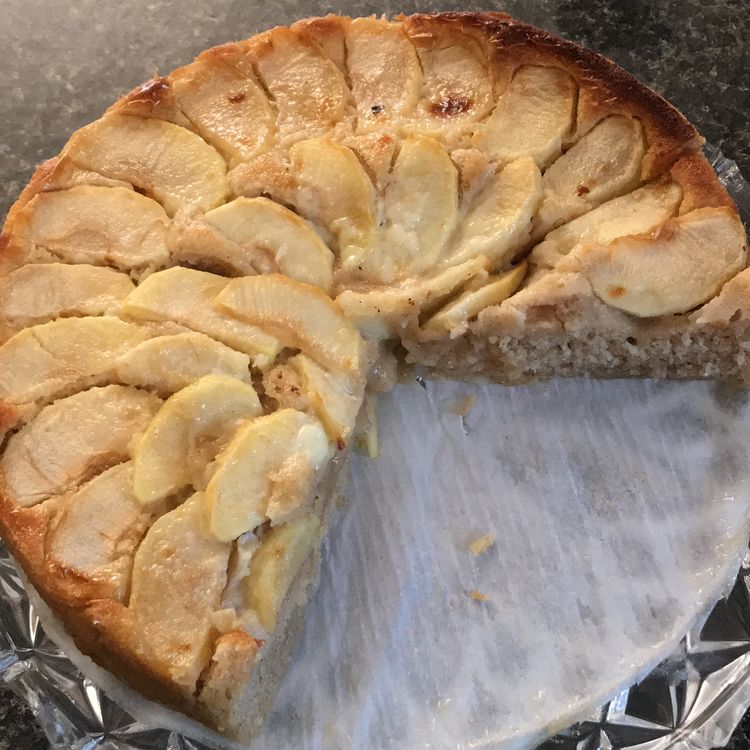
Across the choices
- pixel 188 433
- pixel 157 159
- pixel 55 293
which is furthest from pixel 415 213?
pixel 55 293

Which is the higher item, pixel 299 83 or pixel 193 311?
pixel 299 83

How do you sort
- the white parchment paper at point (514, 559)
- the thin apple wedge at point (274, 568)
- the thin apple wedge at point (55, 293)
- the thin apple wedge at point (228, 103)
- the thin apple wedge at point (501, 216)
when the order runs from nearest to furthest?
the thin apple wedge at point (274, 568), the white parchment paper at point (514, 559), the thin apple wedge at point (55, 293), the thin apple wedge at point (501, 216), the thin apple wedge at point (228, 103)

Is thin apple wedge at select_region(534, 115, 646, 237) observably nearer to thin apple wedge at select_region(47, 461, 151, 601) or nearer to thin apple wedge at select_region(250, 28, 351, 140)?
thin apple wedge at select_region(250, 28, 351, 140)

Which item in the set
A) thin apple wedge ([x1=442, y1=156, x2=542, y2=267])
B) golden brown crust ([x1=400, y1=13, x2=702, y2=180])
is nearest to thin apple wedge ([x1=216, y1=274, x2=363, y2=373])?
thin apple wedge ([x1=442, y1=156, x2=542, y2=267])

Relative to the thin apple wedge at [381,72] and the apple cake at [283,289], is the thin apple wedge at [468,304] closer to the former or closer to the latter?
the apple cake at [283,289]

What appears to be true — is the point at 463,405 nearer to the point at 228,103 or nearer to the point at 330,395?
the point at 330,395

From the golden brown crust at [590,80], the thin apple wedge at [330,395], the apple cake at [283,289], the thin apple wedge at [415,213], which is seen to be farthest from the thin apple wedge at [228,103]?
the thin apple wedge at [330,395]
